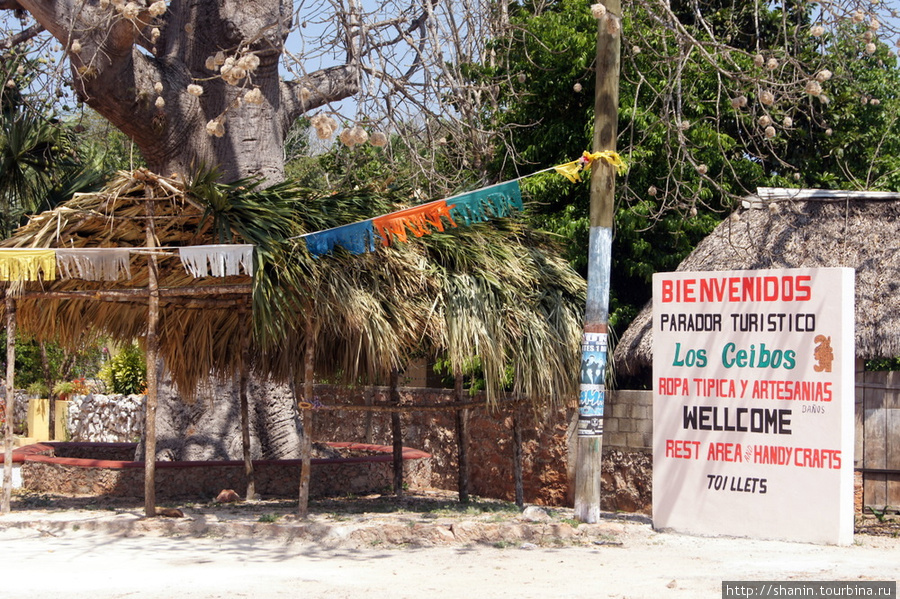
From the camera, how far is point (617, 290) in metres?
14.1

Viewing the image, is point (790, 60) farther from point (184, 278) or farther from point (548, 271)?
point (184, 278)

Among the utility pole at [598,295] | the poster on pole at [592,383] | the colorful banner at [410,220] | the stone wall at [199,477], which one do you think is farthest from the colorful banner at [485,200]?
the stone wall at [199,477]

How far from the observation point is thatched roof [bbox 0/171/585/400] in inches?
338

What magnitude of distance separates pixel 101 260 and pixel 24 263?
2.11 feet

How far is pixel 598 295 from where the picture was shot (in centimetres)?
915

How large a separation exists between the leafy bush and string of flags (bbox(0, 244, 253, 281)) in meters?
10.3

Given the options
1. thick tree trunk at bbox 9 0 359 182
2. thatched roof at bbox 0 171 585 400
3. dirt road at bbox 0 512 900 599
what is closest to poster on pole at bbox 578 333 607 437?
thatched roof at bbox 0 171 585 400

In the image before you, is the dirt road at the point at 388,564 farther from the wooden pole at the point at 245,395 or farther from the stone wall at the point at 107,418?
the stone wall at the point at 107,418

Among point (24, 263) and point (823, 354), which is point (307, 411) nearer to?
point (24, 263)

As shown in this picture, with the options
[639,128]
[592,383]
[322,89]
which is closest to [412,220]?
[592,383]

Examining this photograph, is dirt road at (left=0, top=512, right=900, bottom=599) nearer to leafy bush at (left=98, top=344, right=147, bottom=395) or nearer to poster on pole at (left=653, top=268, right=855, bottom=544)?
poster on pole at (left=653, top=268, right=855, bottom=544)

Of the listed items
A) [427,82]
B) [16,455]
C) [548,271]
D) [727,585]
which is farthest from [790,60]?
[16,455]

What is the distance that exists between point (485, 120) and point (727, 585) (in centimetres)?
943

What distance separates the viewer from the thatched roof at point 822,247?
9.91 m
